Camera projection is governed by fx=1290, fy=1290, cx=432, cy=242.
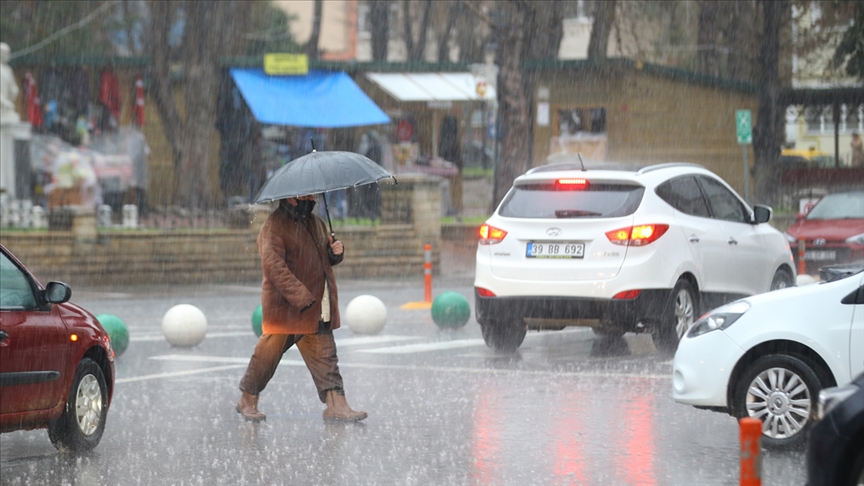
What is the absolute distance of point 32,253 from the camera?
63.3 ft

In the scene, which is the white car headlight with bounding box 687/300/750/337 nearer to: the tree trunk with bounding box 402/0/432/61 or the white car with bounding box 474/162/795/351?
the white car with bounding box 474/162/795/351

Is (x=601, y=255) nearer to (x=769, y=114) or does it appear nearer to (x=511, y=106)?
(x=511, y=106)

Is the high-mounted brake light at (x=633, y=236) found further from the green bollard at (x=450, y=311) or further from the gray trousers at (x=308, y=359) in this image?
the green bollard at (x=450, y=311)

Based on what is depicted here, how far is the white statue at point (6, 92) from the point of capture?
80.5ft

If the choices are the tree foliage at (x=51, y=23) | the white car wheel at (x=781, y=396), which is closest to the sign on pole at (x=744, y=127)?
the white car wheel at (x=781, y=396)

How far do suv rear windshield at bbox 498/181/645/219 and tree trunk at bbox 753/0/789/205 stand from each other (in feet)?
69.5

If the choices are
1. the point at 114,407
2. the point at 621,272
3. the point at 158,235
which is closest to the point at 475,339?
the point at 621,272

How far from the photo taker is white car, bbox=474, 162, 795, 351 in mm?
10773

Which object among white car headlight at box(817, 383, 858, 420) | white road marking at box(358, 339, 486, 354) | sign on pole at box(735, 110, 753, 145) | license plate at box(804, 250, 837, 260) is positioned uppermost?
sign on pole at box(735, 110, 753, 145)

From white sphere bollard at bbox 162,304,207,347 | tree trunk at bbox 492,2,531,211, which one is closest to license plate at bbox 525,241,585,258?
white sphere bollard at bbox 162,304,207,347

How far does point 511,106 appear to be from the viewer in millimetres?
26906

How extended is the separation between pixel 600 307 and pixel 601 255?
435 millimetres

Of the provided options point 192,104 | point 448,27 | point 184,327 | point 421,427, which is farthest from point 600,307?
point 448,27

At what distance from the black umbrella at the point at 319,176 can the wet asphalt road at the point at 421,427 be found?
61.4 inches
